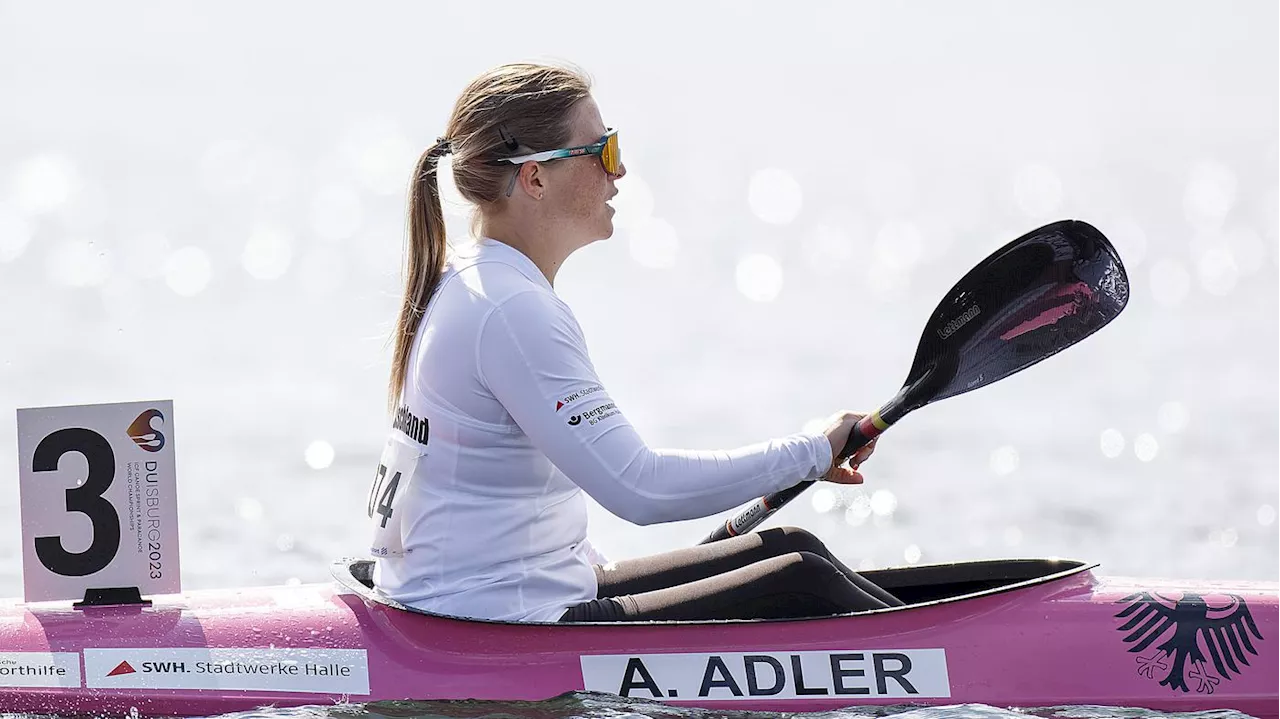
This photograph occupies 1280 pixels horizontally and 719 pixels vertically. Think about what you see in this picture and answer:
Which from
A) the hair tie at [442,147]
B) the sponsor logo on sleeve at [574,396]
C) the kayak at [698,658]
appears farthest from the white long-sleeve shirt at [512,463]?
the hair tie at [442,147]

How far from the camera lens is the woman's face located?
3564 millimetres

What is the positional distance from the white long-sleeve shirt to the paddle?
67 centimetres

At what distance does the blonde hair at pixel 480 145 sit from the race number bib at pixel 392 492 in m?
0.17

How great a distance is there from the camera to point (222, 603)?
3.82 metres

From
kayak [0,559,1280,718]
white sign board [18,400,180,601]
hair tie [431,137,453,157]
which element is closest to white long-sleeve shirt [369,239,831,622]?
kayak [0,559,1280,718]

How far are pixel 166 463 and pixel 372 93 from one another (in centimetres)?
1851

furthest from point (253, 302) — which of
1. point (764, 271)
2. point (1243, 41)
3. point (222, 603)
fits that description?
point (1243, 41)

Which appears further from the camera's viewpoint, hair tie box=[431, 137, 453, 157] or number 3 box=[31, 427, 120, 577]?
number 3 box=[31, 427, 120, 577]

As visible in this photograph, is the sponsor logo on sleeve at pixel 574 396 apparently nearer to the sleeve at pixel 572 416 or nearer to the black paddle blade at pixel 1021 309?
the sleeve at pixel 572 416

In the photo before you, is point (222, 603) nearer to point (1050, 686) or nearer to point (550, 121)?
point (550, 121)

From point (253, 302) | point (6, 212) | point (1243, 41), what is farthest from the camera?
point (1243, 41)

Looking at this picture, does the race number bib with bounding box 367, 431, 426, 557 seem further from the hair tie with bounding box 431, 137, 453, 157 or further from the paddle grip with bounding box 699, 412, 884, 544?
the paddle grip with bounding box 699, 412, 884, 544

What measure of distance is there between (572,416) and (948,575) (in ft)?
3.99

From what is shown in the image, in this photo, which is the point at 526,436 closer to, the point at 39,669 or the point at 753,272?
the point at 39,669
